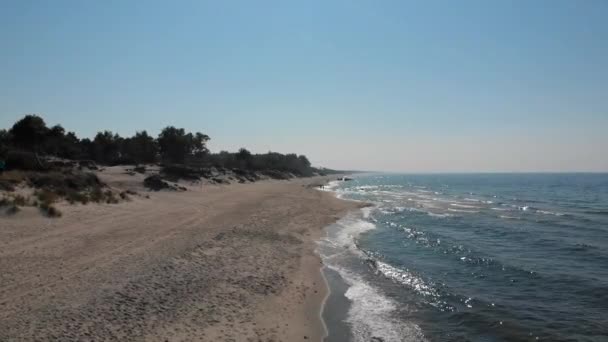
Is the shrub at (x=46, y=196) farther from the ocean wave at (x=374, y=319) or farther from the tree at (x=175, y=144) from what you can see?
the tree at (x=175, y=144)

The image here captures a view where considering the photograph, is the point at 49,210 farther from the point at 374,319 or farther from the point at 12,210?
the point at 374,319

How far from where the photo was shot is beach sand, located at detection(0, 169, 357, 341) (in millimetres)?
9156

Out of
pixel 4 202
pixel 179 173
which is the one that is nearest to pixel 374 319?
pixel 4 202

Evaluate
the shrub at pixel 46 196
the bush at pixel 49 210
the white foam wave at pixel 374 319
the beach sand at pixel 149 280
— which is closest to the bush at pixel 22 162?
the shrub at pixel 46 196

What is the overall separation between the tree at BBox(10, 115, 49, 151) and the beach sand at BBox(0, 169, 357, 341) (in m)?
26.4

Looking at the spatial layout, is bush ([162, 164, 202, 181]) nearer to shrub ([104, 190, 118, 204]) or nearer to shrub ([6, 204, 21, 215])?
shrub ([104, 190, 118, 204])

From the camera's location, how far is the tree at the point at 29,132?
4325cm

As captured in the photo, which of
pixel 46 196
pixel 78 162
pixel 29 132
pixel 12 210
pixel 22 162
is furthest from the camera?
pixel 78 162

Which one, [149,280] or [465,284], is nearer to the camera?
[149,280]

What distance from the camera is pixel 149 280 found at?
485 inches

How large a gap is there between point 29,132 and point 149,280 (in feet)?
130

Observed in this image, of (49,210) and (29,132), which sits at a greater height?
(29,132)

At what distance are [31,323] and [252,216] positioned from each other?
20990 mm

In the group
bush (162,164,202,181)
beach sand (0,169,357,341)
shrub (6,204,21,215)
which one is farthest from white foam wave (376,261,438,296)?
bush (162,164,202,181)
